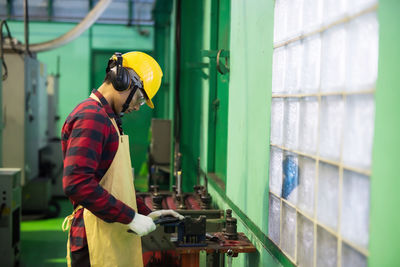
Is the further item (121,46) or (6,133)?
(121,46)

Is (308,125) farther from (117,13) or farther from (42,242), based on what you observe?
(117,13)

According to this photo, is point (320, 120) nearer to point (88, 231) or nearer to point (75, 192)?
point (75, 192)

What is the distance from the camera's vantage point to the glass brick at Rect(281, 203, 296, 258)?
5.14ft

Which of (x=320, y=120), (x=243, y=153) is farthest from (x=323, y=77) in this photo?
(x=243, y=153)

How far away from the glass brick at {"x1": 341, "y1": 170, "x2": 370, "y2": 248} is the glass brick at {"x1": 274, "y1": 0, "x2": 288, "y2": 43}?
721 mm

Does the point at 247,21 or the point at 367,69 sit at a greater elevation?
the point at 247,21

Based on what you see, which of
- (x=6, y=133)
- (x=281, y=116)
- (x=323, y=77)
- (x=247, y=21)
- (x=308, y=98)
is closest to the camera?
(x=323, y=77)

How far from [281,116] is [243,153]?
2.08 feet

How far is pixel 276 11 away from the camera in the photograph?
5.71 ft

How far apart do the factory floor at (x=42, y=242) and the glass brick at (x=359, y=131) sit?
344 cm

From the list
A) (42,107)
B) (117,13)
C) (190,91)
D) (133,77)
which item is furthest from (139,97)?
(117,13)

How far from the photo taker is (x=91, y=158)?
60.7 inches

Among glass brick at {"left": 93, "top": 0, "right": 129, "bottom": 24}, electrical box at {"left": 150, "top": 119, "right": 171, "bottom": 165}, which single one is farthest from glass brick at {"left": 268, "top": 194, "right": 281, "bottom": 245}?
glass brick at {"left": 93, "top": 0, "right": 129, "bottom": 24}

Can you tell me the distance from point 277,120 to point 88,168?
759mm
